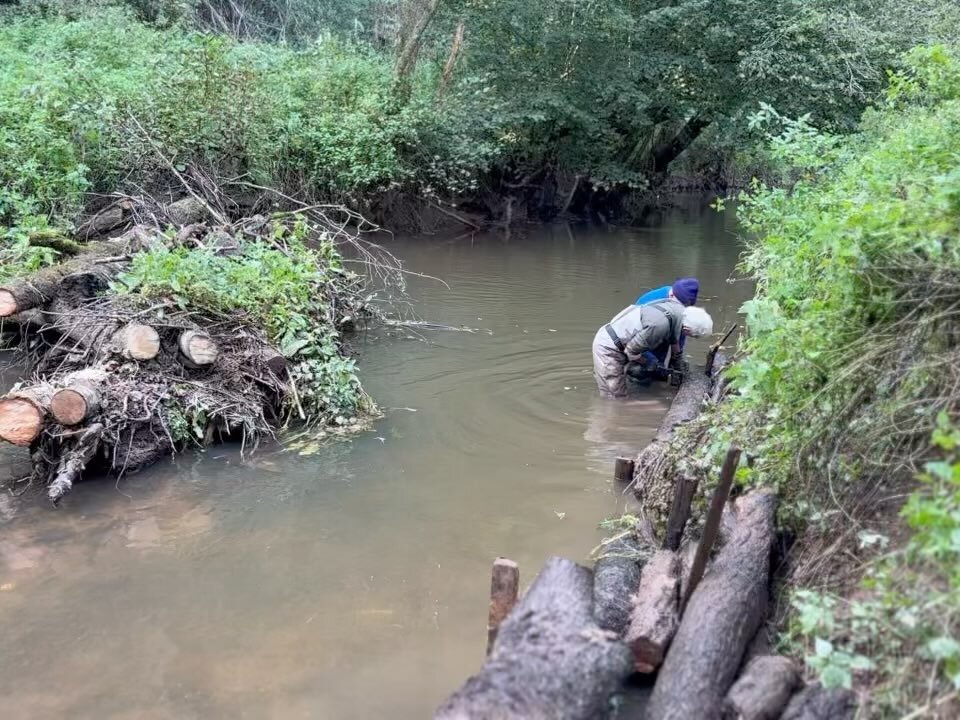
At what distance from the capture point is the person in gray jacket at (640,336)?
302 inches

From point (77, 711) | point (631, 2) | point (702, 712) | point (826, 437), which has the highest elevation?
point (631, 2)

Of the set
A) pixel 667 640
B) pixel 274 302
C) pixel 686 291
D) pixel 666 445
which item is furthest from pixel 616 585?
pixel 274 302

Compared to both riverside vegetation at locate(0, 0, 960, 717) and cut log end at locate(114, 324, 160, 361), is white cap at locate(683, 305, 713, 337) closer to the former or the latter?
riverside vegetation at locate(0, 0, 960, 717)

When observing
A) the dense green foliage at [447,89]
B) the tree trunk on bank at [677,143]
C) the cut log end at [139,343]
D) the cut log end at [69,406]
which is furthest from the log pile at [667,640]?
the tree trunk on bank at [677,143]

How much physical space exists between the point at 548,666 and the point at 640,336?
5073 mm

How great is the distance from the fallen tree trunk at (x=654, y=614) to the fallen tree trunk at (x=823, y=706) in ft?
2.18

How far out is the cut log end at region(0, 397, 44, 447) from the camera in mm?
5570

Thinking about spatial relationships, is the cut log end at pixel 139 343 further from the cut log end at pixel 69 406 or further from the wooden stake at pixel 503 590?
the wooden stake at pixel 503 590

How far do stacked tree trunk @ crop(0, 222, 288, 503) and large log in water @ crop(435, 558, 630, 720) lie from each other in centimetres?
370

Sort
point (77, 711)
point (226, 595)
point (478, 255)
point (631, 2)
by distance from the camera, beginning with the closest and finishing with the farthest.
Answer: point (77, 711)
point (226, 595)
point (478, 255)
point (631, 2)

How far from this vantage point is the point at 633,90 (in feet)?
60.7

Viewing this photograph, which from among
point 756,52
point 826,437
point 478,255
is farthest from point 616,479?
point 756,52

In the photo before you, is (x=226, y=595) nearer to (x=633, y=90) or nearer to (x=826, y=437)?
(x=826, y=437)

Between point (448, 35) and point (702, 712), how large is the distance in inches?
724
